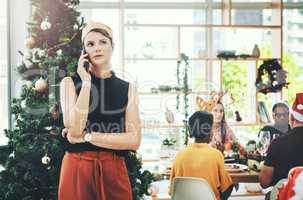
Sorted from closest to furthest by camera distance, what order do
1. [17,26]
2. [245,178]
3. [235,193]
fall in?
[245,178] → [17,26] → [235,193]

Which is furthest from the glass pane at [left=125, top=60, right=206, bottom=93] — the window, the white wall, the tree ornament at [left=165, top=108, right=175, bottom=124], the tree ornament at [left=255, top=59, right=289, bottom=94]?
the white wall

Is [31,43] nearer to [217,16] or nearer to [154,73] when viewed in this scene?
[154,73]

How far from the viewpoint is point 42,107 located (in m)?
3.52

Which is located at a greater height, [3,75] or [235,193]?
[3,75]

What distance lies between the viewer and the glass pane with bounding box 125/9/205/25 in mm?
5727

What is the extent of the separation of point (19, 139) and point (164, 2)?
2904 millimetres

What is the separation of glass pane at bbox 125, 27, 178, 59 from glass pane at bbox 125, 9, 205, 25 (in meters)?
0.14

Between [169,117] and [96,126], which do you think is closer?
[96,126]

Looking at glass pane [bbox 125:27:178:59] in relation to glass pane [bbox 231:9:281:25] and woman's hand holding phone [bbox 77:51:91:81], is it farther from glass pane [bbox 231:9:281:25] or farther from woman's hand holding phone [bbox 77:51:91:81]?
woman's hand holding phone [bbox 77:51:91:81]

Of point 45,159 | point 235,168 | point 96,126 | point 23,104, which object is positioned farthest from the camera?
point 235,168

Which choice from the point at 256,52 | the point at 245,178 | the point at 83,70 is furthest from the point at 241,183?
the point at 83,70

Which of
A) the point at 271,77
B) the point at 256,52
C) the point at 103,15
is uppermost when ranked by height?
the point at 103,15

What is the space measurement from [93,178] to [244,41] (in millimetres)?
3195

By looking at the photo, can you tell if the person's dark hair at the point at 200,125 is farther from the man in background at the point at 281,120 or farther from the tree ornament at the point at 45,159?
the tree ornament at the point at 45,159
